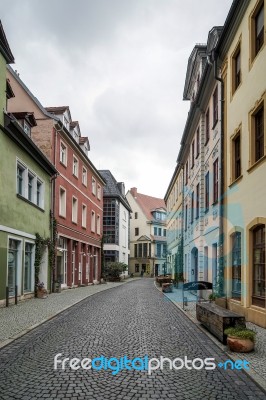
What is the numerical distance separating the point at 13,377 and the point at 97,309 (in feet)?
31.2

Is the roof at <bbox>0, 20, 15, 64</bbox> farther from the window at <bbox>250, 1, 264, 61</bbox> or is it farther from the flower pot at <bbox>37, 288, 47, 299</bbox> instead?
the flower pot at <bbox>37, 288, 47, 299</bbox>

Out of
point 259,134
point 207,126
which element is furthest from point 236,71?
point 207,126

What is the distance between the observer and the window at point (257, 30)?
1245cm

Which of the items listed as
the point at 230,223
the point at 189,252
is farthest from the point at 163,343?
the point at 189,252

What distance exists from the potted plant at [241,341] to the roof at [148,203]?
2458 inches

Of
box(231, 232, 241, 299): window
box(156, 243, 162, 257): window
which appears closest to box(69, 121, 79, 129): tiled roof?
box(231, 232, 241, 299): window

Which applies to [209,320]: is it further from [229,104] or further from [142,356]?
[229,104]

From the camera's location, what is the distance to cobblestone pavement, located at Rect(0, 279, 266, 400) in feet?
18.3

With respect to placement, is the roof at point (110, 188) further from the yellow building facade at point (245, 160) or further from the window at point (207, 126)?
the yellow building facade at point (245, 160)

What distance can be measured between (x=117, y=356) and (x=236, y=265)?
7.78 m

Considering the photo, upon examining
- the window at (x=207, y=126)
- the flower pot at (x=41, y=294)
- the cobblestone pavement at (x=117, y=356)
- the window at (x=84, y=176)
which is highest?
the window at (x=207, y=126)

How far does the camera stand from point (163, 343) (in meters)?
8.95

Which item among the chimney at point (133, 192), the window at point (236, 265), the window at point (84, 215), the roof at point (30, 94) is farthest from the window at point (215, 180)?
the chimney at point (133, 192)

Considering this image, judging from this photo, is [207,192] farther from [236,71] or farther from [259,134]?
[259,134]
